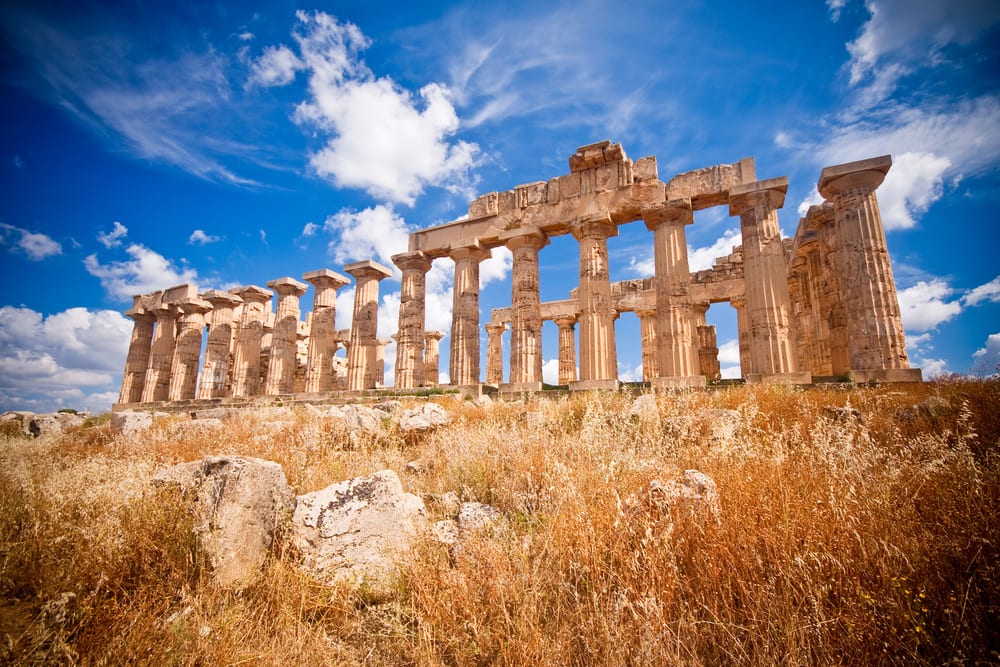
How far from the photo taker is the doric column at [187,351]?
69.1 ft

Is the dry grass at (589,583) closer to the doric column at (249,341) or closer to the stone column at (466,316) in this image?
the stone column at (466,316)

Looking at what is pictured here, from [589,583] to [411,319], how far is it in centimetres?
1481

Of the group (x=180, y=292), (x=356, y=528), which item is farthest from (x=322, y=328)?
(x=356, y=528)

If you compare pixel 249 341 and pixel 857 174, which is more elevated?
pixel 857 174

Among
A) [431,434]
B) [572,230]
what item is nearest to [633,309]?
[572,230]

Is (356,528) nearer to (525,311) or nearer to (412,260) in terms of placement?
(525,311)

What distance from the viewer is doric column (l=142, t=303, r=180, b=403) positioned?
21906 millimetres

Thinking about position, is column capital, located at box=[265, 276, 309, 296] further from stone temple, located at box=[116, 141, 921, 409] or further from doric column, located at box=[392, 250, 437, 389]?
doric column, located at box=[392, 250, 437, 389]

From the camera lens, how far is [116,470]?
4.11 m

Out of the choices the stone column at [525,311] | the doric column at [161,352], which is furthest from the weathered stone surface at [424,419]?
the doric column at [161,352]

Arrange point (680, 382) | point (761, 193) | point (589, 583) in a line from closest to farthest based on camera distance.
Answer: point (589, 583), point (680, 382), point (761, 193)

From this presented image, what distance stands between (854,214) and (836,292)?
3.28m

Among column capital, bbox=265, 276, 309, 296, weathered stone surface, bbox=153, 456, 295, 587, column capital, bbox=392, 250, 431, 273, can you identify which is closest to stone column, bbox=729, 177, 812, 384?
column capital, bbox=392, 250, 431, 273

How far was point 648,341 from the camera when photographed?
21328 mm
